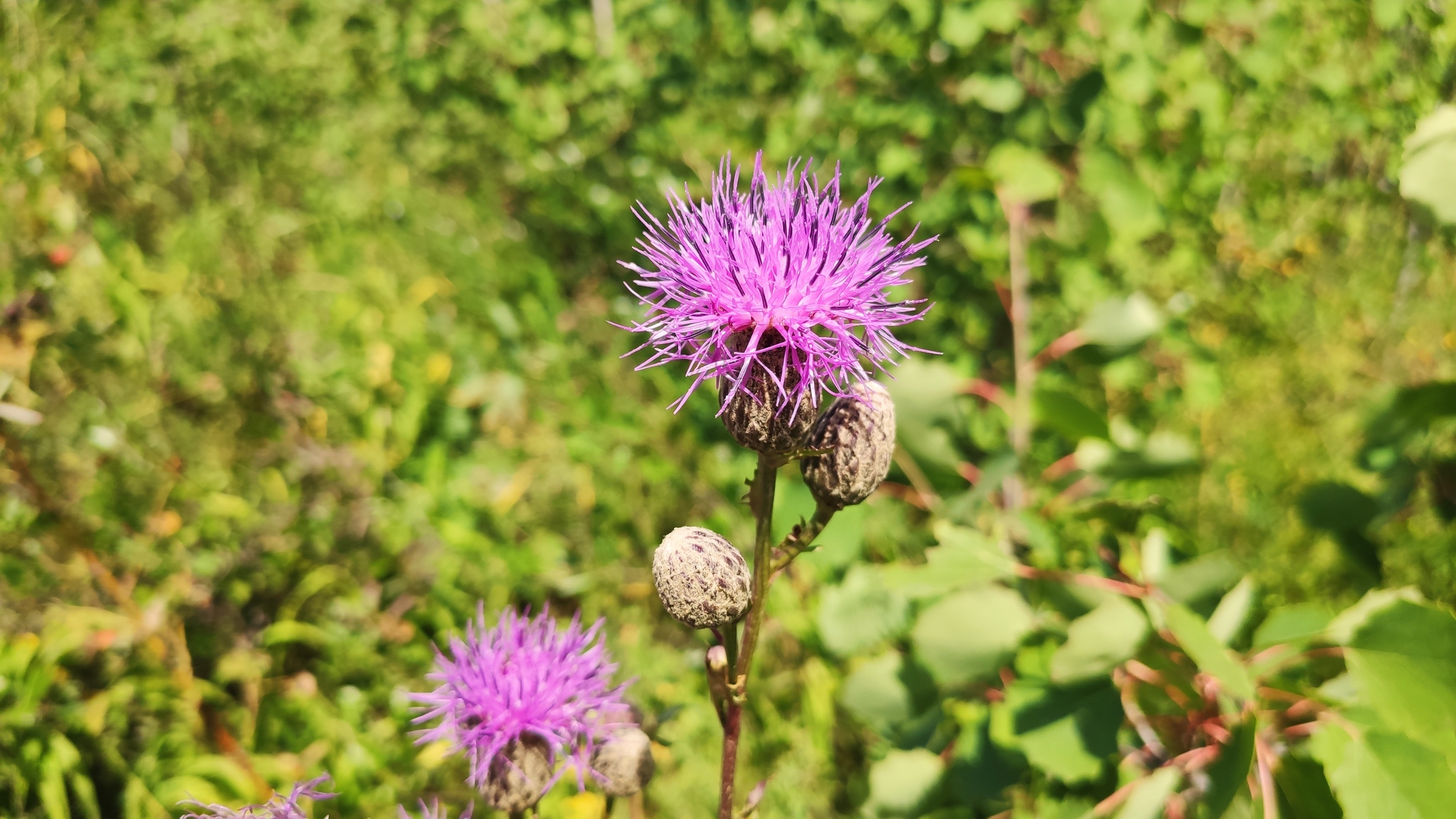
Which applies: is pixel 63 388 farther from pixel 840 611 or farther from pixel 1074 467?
pixel 1074 467

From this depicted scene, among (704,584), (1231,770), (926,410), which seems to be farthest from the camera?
(926,410)

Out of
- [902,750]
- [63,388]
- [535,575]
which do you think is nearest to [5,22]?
[63,388]

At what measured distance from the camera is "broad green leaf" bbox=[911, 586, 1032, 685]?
61.1 inches

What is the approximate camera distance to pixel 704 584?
97 cm

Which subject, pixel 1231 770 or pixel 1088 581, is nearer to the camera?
pixel 1231 770

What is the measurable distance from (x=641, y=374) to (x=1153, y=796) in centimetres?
227

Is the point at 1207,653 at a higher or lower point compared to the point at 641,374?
lower

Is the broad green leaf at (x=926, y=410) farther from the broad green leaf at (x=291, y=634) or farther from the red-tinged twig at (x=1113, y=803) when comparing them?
the broad green leaf at (x=291, y=634)

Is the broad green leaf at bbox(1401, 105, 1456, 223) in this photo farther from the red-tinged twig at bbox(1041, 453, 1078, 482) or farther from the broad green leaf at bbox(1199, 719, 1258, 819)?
the red-tinged twig at bbox(1041, 453, 1078, 482)

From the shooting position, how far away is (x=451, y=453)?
3.27 meters

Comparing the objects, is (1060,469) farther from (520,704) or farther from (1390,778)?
(520,704)

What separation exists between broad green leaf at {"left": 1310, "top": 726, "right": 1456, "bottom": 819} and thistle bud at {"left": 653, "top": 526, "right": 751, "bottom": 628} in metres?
0.96

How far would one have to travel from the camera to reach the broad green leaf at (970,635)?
155cm

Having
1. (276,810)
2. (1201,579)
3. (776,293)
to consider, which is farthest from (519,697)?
(1201,579)
